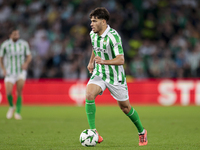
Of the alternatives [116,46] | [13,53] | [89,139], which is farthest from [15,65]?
[89,139]

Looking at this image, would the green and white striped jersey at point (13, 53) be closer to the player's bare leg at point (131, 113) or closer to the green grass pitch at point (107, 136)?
the green grass pitch at point (107, 136)

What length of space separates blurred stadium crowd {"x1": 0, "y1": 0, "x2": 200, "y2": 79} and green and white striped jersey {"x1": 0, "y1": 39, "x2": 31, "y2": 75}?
5076 mm

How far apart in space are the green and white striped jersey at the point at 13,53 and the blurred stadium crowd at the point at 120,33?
5076mm

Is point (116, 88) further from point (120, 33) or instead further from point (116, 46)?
point (120, 33)

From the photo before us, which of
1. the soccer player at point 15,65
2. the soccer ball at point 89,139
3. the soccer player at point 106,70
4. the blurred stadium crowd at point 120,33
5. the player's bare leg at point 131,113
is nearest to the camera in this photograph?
the soccer ball at point 89,139

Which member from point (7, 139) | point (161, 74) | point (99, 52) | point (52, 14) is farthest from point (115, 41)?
point (52, 14)

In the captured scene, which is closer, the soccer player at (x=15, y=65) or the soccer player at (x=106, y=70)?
the soccer player at (x=106, y=70)

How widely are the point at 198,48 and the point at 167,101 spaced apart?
264 centimetres

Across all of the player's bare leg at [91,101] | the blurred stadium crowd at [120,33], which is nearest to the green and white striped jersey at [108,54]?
the player's bare leg at [91,101]

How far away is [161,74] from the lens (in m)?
15.0

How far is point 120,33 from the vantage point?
16.5m

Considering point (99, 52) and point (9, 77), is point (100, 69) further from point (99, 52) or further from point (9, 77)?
point (9, 77)

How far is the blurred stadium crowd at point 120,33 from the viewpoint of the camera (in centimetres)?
1505

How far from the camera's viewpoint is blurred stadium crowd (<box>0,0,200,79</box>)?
15.0 m
